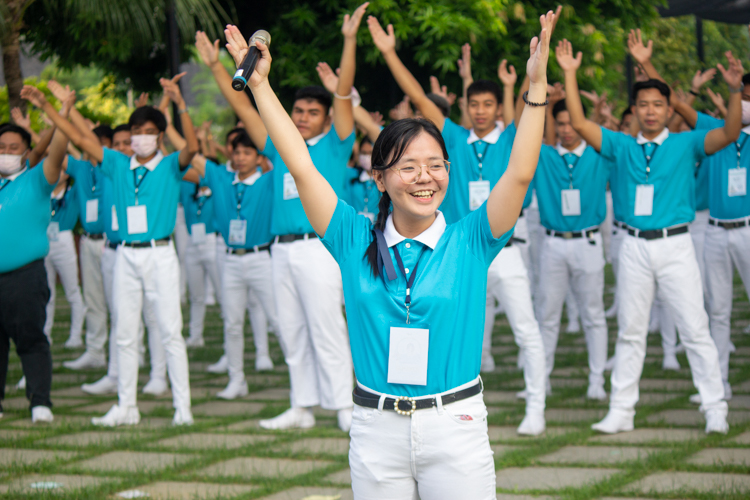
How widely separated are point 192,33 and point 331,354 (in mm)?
6570

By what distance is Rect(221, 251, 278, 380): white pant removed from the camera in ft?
24.7

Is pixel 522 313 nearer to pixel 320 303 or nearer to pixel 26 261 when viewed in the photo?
pixel 320 303

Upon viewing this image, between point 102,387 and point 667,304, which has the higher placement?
point 667,304

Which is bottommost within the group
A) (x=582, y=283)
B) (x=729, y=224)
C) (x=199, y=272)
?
(x=199, y=272)

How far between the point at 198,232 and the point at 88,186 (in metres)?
1.57

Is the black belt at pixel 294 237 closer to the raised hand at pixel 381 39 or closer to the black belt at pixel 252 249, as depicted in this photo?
the black belt at pixel 252 249

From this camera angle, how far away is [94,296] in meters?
9.12

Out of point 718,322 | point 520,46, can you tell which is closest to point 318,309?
point 718,322

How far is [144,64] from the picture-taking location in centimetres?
1383

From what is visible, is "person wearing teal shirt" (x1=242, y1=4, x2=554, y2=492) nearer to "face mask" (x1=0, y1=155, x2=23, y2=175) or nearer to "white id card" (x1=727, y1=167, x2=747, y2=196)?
"white id card" (x1=727, y1=167, x2=747, y2=196)

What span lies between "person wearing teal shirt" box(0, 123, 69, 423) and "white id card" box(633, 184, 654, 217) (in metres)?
4.25

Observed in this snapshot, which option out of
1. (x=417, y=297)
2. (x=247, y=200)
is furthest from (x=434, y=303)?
(x=247, y=200)

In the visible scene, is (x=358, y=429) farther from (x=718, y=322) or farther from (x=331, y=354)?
(x=718, y=322)

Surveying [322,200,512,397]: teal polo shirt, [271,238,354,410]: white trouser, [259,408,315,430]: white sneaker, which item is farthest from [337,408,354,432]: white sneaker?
[322,200,512,397]: teal polo shirt
